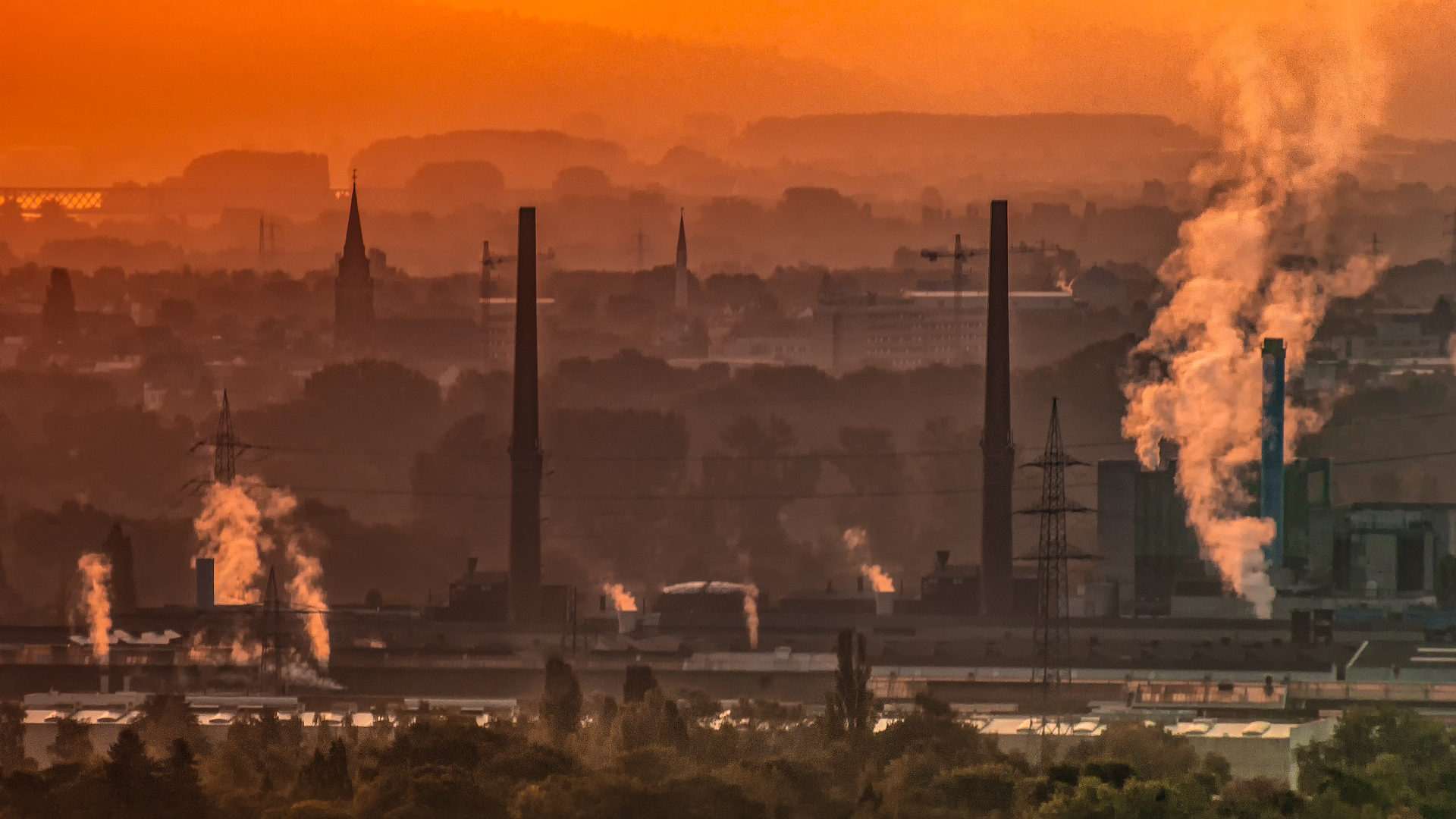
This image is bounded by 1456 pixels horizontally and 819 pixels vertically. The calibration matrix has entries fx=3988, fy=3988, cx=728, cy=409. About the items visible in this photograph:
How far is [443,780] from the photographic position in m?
24.6

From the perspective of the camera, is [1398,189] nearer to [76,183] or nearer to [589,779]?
[76,183]

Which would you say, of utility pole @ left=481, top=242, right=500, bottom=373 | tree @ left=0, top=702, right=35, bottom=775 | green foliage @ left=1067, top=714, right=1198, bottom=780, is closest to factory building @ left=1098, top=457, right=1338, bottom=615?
green foliage @ left=1067, top=714, right=1198, bottom=780

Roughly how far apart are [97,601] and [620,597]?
609 centimetres

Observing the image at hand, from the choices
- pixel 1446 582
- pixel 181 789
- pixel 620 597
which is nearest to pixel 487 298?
pixel 620 597

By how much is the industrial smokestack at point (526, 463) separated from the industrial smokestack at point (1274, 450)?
818 cm

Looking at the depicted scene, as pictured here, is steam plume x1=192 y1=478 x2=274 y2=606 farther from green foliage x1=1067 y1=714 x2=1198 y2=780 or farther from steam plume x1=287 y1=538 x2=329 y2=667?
green foliage x1=1067 y1=714 x2=1198 y2=780

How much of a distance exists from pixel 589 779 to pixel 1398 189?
3138cm

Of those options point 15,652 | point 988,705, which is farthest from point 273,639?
point 988,705

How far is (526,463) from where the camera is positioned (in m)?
45.5

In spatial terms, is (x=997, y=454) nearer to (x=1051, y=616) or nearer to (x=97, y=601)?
(x=1051, y=616)

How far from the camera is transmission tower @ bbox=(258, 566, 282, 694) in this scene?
128ft

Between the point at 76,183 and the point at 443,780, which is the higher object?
the point at 76,183

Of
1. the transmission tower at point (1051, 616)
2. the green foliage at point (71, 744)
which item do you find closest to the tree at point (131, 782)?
the green foliage at point (71, 744)

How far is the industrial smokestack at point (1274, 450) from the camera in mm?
45156
